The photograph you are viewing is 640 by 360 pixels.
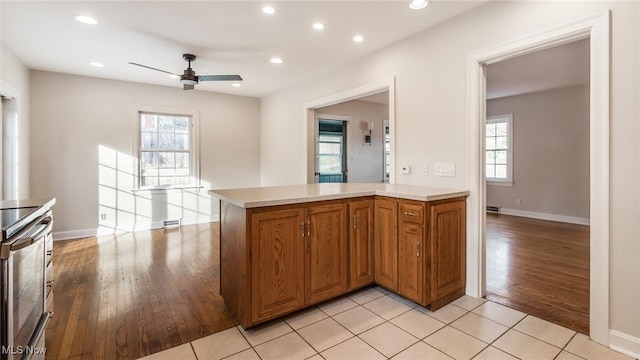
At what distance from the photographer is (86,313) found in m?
2.38

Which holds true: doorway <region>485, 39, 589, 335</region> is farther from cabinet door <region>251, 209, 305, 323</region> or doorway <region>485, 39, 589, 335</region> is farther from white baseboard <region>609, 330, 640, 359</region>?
cabinet door <region>251, 209, 305, 323</region>

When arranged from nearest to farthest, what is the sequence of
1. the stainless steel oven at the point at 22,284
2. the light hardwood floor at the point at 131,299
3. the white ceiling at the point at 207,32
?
the stainless steel oven at the point at 22,284 → the light hardwood floor at the point at 131,299 → the white ceiling at the point at 207,32

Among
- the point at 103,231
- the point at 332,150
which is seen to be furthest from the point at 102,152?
the point at 332,150

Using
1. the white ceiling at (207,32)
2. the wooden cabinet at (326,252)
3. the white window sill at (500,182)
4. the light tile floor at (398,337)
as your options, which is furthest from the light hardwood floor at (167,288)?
the white ceiling at (207,32)

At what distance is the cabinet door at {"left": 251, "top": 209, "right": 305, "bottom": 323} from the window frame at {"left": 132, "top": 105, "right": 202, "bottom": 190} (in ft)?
14.0

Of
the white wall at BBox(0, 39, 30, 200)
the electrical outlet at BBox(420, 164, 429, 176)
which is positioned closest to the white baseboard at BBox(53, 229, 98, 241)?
the white wall at BBox(0, 39, 30, 200)

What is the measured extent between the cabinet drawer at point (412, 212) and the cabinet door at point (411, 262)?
1.7 inches

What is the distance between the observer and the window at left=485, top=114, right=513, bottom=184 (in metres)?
6.65

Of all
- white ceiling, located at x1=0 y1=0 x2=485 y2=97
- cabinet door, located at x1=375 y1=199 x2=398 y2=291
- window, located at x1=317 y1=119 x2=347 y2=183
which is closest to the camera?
cabinet door, located at x1=375 y1=199 x2=398 y2=291

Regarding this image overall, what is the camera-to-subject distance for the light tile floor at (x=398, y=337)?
73.0 inches

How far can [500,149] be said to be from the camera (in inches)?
271

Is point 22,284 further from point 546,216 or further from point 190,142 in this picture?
point 546,216

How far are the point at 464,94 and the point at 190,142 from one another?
493 centimetres

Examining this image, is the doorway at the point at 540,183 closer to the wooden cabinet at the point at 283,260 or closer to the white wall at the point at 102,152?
the wooden cabinet at the point at 283,260
